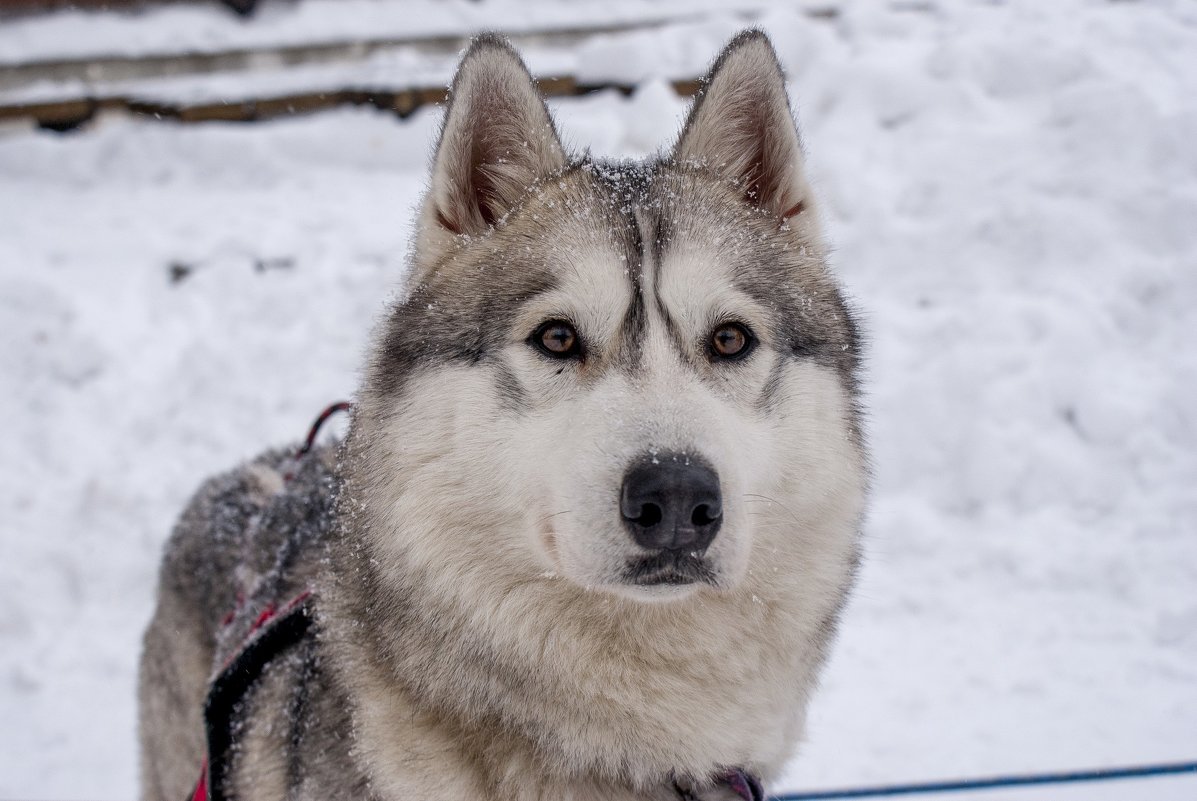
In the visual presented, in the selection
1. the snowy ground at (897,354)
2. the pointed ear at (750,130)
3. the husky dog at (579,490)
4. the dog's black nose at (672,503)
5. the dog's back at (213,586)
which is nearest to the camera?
the dog's black nose at (672,503)

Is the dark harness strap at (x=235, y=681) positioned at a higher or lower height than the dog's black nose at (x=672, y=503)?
lower

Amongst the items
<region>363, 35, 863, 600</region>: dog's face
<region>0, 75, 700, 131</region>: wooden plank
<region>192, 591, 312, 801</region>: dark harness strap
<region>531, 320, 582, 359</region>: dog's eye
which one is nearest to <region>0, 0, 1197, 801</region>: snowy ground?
<region>0, 75, 700, 131</region>: wooden plank

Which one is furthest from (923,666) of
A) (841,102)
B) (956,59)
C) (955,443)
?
(956,59)

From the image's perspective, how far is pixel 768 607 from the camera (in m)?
1.98

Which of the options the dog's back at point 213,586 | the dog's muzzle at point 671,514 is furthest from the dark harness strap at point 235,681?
the dog's muzzle at point 671,514

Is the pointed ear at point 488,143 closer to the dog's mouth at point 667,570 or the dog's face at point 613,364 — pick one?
the dog's face at point 613,364

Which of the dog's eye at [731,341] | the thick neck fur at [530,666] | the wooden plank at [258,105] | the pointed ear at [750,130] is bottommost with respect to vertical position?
the thick neck fur at [530,666]

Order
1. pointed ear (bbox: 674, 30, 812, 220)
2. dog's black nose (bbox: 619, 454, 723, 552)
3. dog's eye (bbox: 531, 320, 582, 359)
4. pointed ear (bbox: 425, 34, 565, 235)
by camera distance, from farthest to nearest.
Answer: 1. pointed ear (bbox: 674, 30, 812, 220)
2. pointed ear (bbox: 425, 34, 565, 235)
3. dog's eye (bbox: 531, 320, 582, 359)
4. dog's black nose (bbox: 619, 454, 723, 552)

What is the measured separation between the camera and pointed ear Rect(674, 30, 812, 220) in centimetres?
226

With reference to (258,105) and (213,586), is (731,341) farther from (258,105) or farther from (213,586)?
(258,105)

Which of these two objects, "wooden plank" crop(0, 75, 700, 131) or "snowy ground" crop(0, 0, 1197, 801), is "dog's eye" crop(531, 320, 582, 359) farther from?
"wooden plank" crop(0, 75, 700, 131)

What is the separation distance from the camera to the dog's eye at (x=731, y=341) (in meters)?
2.06

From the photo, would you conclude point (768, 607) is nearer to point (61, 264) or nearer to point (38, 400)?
point (38, 400)

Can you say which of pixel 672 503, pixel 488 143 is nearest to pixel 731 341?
pixel 672 503
